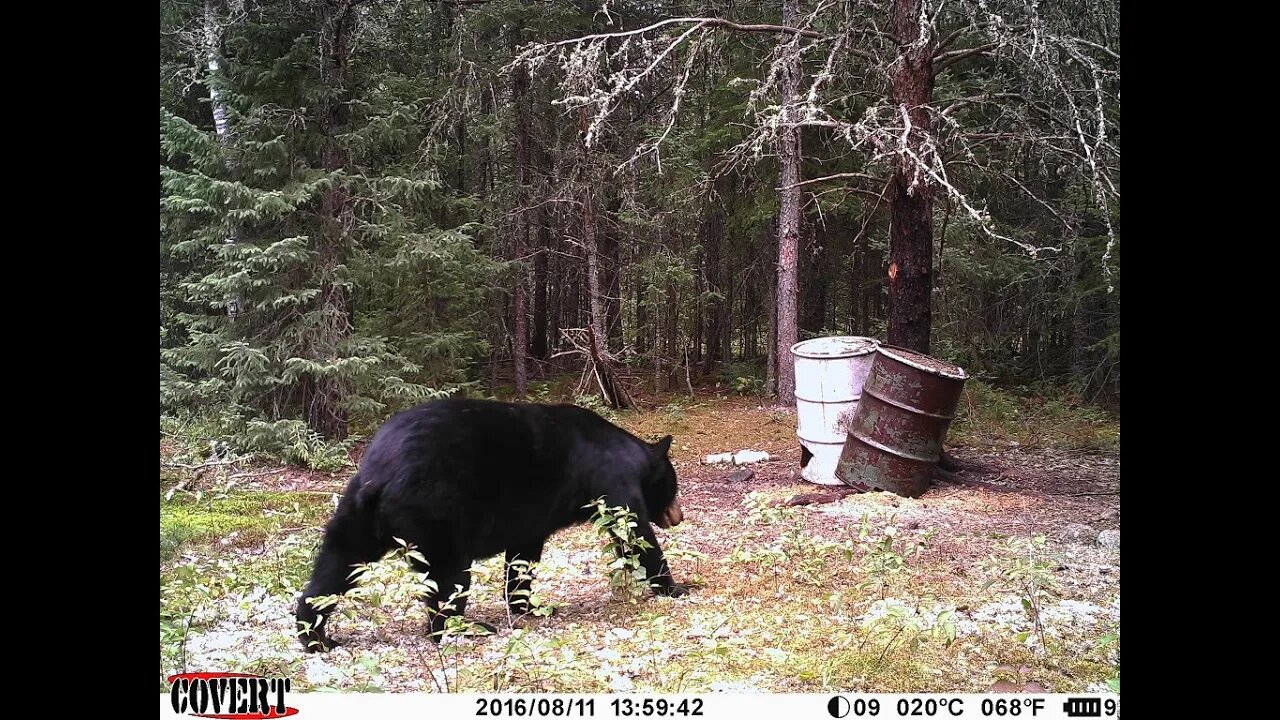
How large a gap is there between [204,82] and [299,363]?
2.25 metres

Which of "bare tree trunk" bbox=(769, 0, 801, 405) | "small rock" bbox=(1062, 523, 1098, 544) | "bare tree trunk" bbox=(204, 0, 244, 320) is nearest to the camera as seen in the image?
"small rock" bbox=(1062, 523, 1098, 544)

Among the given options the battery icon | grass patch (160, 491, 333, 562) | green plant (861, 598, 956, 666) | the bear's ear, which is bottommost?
the battery icon

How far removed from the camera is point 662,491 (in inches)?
171

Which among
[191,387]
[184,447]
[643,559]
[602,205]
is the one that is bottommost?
[643,559]

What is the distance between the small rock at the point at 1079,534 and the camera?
4891 mm

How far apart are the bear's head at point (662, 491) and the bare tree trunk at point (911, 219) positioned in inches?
131

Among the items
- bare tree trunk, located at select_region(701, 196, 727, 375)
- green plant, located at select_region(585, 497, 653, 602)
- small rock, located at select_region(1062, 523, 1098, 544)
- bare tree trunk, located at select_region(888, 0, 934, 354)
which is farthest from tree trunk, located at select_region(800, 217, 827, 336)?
green plant, located at select_region(585, 497, 653, 602)

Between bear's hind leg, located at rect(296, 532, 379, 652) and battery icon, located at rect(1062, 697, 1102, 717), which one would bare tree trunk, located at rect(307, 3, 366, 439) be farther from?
battery icon, located at rect(1062, 697, 1102, 717)

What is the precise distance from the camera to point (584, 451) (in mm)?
4090

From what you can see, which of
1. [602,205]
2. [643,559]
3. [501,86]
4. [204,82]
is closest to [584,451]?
[643,559]

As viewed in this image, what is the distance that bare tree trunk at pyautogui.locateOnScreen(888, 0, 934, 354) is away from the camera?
6.48 metres

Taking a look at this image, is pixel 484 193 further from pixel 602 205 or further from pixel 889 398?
pixel 889 398

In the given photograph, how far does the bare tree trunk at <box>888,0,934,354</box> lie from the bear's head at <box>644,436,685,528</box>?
3323 mm

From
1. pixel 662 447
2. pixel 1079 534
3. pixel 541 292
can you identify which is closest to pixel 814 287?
pixel 541 292
